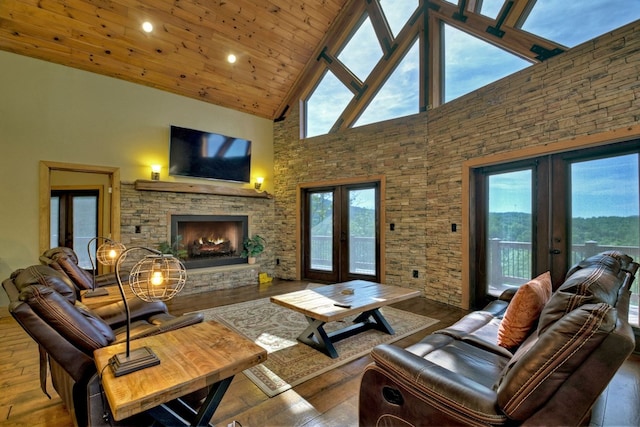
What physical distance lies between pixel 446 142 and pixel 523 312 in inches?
126

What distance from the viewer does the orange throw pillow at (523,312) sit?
174 centimetres

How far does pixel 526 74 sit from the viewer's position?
3.52 metres

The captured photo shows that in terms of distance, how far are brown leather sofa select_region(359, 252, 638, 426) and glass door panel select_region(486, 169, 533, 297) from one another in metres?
2.07

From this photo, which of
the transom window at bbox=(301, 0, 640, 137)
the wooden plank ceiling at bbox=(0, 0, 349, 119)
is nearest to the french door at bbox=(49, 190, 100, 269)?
the wooden plank ceiling at bbox=(0, 0, 349, 119)

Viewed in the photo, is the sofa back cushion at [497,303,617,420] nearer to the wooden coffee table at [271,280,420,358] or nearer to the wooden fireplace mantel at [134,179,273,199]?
the wooden coffee table at [271,280,420,358]

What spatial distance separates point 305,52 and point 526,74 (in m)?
3.89

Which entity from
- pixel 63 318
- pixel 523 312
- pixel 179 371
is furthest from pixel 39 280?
pixel 523 312

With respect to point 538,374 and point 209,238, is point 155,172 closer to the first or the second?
point 209,238

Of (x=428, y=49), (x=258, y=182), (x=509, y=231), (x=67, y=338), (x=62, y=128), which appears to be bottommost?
(x=67, y=338)

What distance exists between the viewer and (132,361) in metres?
1.36

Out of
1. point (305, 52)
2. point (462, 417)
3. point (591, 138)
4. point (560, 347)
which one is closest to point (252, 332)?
point (462, 417)

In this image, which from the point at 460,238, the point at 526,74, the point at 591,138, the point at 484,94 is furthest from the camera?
the point at 460,238

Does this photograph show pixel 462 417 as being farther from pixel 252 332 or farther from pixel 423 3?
pixel 423 3

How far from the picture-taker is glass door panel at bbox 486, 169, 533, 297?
146 inches
